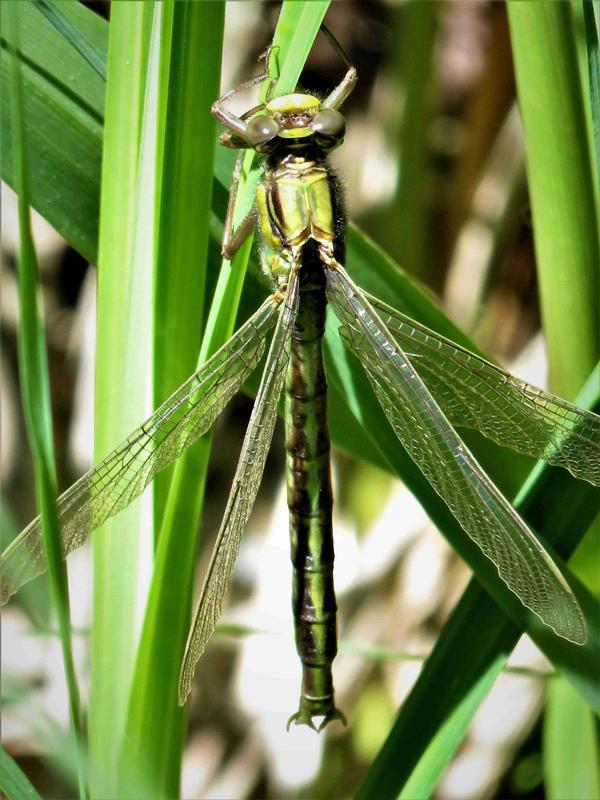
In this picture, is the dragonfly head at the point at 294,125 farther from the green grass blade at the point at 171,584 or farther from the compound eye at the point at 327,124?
the green grass blade at the point at 171,584

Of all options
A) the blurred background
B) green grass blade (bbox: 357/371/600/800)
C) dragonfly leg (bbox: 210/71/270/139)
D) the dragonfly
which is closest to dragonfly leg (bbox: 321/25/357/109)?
the dragonfly

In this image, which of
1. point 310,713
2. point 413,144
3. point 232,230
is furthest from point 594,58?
point 413,144

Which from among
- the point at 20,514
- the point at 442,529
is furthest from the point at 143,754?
the point at 20,514

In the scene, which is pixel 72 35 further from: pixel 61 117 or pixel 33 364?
pixel 33 364

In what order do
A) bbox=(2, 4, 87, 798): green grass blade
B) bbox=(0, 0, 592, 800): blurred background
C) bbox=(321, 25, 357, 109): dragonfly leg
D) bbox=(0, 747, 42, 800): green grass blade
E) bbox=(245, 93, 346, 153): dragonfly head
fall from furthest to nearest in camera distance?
bbox=(0, 0, 592, 800): blurred background
bbox=(321, 25, 357, 109): dragonfly leg
bbox=(245, 93, 346, 153): dragonfly head
bbox=(0, 747, 42, 800): green grass blade
bbox=(2, 4, 87, 798): green grass blade

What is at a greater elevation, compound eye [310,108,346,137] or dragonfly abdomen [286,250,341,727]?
compound eye [310,108,346,137]

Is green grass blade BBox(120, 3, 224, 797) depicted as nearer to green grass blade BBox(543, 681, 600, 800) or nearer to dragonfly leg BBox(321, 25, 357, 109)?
dragonfly leg BBox(321, 25, 357, 109)
